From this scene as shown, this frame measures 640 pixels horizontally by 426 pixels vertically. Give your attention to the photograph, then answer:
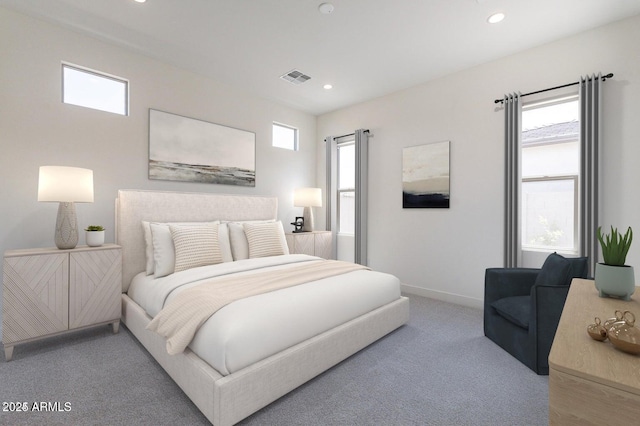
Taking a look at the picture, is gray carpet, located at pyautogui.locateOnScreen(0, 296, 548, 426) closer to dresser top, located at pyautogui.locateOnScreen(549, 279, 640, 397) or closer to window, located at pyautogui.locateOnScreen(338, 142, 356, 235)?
dresser top, located at pyautogui.locateOnScreen(549, 279, 640, 397)

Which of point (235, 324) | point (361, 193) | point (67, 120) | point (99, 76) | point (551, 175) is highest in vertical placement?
point (99, 76)

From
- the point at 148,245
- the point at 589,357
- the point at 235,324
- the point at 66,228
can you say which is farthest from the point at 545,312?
the point at 66,228

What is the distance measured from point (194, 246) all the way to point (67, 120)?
70.2 inches

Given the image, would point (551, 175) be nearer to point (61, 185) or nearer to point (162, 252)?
point (162, 252)

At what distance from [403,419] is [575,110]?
3.41 meters

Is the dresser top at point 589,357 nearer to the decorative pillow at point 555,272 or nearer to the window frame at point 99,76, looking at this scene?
the decorative pillow at point 555,272

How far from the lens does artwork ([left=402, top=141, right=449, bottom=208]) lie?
387cm

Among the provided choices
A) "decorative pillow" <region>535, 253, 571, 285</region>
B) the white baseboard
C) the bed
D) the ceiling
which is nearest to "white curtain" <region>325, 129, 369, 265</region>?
the white baseboard

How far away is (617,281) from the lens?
1.40 meters

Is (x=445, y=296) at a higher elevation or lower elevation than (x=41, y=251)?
lower

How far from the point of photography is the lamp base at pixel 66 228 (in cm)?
256

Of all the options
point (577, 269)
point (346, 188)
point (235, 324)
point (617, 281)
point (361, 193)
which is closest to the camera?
point (617, 281)

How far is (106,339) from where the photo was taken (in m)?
2.64

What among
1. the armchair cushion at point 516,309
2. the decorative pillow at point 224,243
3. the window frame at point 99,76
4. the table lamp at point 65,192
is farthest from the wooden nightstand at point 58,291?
Answer: the armchair cushion at point 516,309
